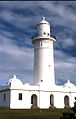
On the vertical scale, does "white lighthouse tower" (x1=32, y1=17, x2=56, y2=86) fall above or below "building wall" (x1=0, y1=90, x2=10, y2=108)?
above

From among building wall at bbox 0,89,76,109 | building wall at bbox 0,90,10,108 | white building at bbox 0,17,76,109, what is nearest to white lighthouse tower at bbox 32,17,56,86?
white building at bbox 0,17,76,109

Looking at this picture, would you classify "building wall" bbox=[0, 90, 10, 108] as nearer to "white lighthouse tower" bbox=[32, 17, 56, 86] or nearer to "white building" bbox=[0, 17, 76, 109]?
"white building" bbox=[0, 17, 76, 109]

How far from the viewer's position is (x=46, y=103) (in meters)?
40.8

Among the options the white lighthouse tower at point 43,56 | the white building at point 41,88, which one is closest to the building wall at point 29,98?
the white building at point 41,88

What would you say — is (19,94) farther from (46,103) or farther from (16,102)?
(46,103)

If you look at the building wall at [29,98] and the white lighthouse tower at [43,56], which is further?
the white lighthouse tower at [43,56]

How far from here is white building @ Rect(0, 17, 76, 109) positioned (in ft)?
129

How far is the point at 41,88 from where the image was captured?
41.0 metres

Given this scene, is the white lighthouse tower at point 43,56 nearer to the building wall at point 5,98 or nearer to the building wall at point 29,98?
the building wall at point 29,98

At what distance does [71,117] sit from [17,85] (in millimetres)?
23576

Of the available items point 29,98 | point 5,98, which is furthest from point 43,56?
point 5,98

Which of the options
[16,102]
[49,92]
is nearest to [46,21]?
[49,92]

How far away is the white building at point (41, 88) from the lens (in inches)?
1553

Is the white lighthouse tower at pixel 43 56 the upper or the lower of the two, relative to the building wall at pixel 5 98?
upper
